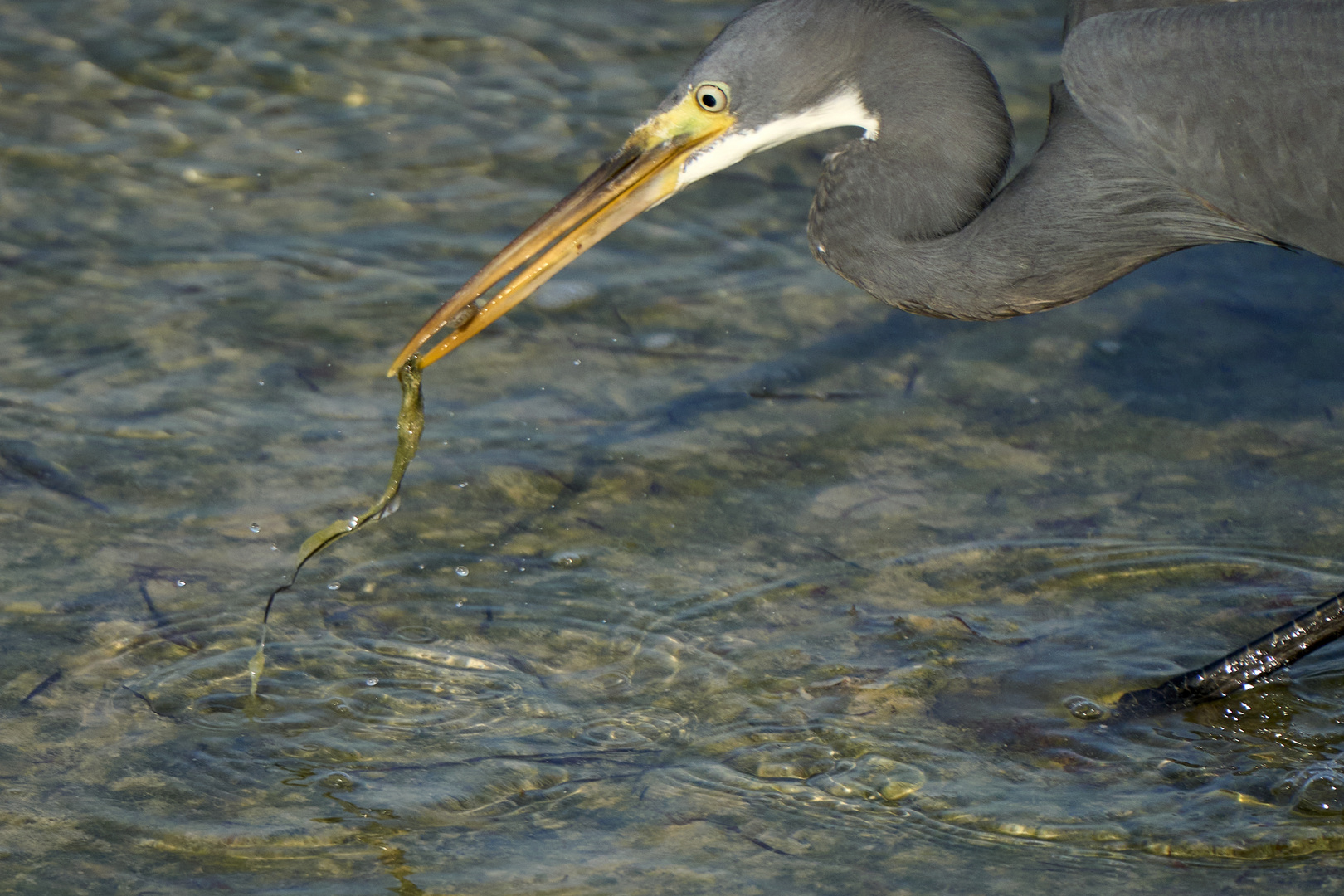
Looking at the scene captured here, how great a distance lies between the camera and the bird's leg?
3277 millimetres

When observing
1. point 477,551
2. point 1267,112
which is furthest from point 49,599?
point 1267,112

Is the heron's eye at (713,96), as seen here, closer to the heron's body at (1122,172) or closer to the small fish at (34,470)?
the heron's body at (1122,172)

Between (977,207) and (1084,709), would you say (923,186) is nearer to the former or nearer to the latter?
(977,207)

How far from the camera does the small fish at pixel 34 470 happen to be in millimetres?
3883

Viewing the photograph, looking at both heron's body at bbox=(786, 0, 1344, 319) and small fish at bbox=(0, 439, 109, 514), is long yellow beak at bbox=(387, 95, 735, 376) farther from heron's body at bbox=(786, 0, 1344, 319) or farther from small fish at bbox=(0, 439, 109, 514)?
small fish at bbox=(0, 439, 109, 514)

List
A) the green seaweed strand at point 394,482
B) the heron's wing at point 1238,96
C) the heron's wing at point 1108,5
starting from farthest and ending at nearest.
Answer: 1. the heron's wing at point 1108,5
2. the green seaweed strand at point 394,482
3. the heron's wing at point 1238,96

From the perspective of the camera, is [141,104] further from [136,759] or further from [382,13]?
[136,759]

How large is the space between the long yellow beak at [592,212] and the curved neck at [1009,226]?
0.34m

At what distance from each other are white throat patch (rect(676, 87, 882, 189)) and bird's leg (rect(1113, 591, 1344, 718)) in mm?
1324

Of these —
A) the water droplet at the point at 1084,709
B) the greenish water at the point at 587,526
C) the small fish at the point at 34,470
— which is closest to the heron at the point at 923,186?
the water droplet at the point at 1084,709

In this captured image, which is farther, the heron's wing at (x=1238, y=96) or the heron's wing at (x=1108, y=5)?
the heron's wing at (x=1108, y=5)

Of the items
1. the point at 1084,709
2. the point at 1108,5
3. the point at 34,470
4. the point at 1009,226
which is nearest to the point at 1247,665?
the point at 1084,709

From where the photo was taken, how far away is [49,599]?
3.47m

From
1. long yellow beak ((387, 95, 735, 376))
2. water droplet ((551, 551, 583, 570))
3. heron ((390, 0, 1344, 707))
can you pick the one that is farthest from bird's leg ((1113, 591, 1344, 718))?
long yellow beak ((387, 95, 735, 376))
